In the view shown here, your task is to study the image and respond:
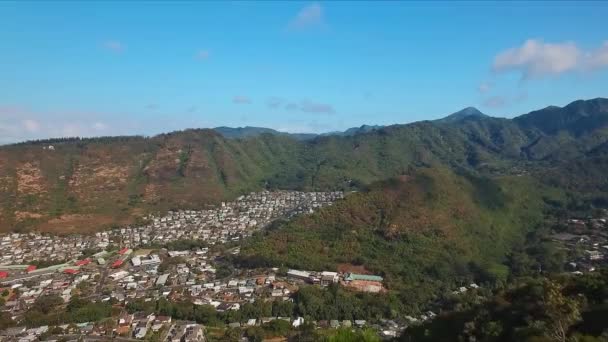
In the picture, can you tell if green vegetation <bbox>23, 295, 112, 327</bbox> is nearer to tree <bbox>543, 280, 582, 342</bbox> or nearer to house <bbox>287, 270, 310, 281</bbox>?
house <bbox>287, 270, 310, 281</bbox>

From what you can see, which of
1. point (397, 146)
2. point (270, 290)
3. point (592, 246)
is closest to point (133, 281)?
point (270, 290)

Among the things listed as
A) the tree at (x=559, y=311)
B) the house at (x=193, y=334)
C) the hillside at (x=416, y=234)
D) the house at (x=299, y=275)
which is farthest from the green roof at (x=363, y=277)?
the tree at (x=559, y=311)

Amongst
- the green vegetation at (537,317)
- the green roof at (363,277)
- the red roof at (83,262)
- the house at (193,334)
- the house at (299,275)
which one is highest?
the green vegetation at (537,317)

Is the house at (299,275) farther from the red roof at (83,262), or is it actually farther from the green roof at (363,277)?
the red roof at (83,262)

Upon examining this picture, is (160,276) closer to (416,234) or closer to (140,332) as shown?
(140,332)

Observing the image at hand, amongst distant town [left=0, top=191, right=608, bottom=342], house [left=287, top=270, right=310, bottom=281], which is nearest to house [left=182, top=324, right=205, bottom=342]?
distant town [left=0, top=191, right=608, bottom=342]

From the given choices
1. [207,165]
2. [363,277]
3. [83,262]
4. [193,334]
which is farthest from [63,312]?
[207,165]
